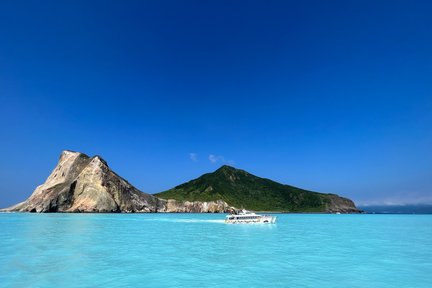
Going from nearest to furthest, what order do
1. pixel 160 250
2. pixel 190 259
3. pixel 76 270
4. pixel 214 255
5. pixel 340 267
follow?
pixel 76 270
pixel 340 267
pixel 190 259
pixel 214 255
pixel 160 250

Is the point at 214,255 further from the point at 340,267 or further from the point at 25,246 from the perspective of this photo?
the point at 25,246

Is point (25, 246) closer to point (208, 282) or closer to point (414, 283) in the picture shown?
point (208, 282)

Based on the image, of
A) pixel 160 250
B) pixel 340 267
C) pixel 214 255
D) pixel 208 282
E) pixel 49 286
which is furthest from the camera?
pixel 160 250

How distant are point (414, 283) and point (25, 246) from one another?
46.8m

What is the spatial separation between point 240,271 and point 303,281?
6.09m

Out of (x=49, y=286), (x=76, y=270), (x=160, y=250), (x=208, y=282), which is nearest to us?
(x=49, y=286)

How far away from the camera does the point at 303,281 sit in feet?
82.8

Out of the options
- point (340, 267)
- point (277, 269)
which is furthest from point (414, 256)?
point (277, 269)

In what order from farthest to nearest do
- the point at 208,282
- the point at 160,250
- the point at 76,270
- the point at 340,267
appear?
the point at 160,250 → the point at 340,267 → the point at 76,270 → the point at 208,282

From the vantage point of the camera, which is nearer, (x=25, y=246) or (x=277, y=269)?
(x=277, y=269)

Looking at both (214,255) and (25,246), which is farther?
(25,246)

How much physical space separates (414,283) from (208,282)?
17451 millimetres

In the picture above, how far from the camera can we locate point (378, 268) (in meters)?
31.5

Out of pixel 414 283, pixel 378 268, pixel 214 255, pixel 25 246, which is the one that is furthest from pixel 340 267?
pixel 25 246
